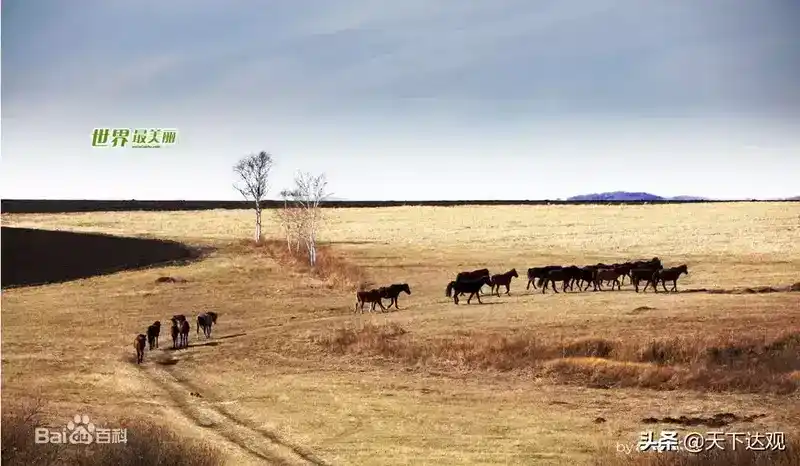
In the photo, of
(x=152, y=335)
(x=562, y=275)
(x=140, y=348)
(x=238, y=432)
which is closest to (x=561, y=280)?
(x=562, y=275)

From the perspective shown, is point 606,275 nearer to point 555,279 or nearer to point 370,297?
point 555,279

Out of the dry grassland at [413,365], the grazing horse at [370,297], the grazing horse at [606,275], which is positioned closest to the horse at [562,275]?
the grazing horse at [606,275]

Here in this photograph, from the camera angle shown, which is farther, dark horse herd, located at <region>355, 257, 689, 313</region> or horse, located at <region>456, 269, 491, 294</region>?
horse, located at <region>456, 269, 491, 294</region>

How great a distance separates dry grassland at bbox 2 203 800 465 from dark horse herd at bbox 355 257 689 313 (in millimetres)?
649

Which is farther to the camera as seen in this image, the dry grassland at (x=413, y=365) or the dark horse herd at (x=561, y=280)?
the dark horse herd at (x=561, y=280)

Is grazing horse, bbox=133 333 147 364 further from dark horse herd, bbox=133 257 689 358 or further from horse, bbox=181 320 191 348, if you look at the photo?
dark horse herd, bbox=133 257 689 358

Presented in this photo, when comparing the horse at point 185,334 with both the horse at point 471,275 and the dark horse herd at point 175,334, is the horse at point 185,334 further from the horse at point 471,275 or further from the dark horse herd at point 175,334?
the horse at point 471,275

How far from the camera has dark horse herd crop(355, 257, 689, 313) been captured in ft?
87.7

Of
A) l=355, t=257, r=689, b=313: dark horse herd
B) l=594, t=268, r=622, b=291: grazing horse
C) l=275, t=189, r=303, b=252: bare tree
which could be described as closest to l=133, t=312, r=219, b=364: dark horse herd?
l=355, t=257, r=689, b=313: dark horse herd

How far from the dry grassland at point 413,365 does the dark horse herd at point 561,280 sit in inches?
25.6

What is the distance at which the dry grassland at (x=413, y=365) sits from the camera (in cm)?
1409

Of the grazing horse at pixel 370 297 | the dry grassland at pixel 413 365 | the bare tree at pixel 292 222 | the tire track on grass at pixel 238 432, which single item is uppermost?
the bare tree at pixel 292 222

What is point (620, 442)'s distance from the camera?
13344 mm

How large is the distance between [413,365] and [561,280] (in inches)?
460
